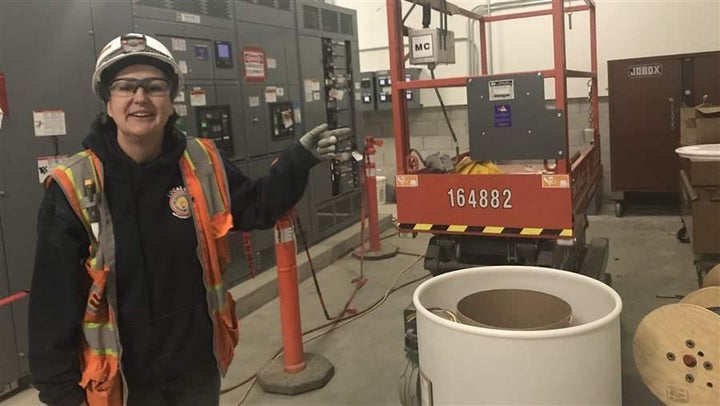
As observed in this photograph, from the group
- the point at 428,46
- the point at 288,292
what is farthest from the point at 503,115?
the point at 288,292

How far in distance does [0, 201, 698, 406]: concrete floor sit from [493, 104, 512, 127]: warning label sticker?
1.42 metres

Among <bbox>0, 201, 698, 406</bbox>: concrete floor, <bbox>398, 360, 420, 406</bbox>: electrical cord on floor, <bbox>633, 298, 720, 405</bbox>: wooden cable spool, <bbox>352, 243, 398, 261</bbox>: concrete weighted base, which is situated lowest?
<bbox>0, 201, 698, 406</bbox>: concrete floor

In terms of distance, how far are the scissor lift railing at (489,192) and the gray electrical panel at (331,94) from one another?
81.2 inches

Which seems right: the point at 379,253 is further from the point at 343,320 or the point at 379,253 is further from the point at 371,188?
the point at 343,320

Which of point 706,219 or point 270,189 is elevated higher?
point 270,189

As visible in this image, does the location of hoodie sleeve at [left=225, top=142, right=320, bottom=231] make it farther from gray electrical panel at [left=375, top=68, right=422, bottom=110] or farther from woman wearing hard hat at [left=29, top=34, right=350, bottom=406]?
gray electrical panel at [left=375, top=68, right=422, bottom=110]

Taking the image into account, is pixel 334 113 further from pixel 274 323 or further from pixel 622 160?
pixel 622 160

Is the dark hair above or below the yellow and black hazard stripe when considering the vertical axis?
above

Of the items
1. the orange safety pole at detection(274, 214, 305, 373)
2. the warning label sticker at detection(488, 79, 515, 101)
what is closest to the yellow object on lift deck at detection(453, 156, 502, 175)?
the warning label sticker at detection(488, 79, 515, 101)

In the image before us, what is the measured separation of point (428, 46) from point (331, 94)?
2574 mm

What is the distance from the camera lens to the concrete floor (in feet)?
10.6

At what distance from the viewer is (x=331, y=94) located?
20.4 ft

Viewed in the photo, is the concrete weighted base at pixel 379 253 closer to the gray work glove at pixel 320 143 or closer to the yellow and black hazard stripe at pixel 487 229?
the yellow and black hazard stripe at pixel 487 229

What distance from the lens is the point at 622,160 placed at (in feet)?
22.5
